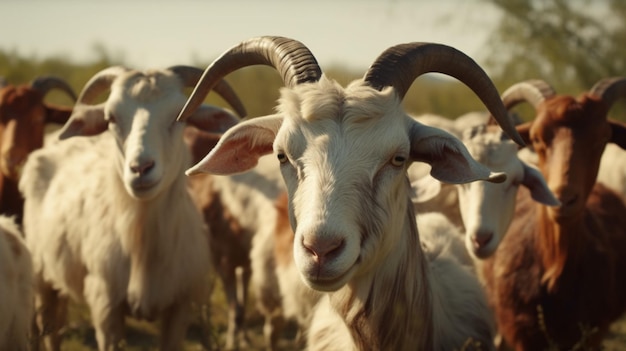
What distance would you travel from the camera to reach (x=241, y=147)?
16.0 ft

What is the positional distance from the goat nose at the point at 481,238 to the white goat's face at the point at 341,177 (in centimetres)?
188

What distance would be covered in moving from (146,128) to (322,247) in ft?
10.2

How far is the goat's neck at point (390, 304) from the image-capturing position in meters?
4.46

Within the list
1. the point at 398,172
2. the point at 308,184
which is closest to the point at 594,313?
the point at 398,172

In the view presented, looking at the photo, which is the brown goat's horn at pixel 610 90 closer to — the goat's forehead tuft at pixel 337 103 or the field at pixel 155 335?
the field at pixel 155 335

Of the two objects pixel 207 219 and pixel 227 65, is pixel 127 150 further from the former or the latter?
pixel 207 219

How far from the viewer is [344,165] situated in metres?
4.03

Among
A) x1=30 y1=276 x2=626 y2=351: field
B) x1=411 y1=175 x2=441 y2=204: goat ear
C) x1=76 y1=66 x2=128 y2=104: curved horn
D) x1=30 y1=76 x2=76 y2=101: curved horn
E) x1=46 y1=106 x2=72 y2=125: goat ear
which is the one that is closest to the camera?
x1=411 y1=175 x2=441 y2=204: goat ear

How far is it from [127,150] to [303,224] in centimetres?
296

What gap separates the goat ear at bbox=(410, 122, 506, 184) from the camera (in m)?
4.36

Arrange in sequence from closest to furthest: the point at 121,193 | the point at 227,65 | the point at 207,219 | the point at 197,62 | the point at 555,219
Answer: the point at 227,65 < the point at 555,219 < the point at 121,193 < the point at 207,219 < the point at 197,62

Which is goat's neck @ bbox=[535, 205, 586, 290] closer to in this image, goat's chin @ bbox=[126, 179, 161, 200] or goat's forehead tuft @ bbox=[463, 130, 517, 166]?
goat's forehead tuft @ bbox=[463, 130, 517, 166]

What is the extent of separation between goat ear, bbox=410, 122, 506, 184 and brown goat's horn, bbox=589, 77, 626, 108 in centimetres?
308

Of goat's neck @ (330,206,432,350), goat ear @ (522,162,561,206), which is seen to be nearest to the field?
goat ear @ (522,162,561,206)
